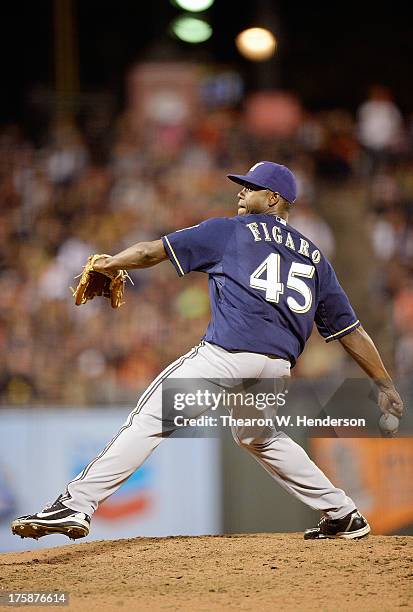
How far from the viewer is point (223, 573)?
13.8ft

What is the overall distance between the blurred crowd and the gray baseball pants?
2.92 m

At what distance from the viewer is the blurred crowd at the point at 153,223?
916 cm

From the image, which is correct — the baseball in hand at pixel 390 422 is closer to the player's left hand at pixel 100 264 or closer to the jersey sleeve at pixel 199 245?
the jersey sleeve at pixel 199 245

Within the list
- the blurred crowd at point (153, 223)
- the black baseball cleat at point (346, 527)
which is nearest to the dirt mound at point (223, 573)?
the black baseball cleat at point (346, 527)

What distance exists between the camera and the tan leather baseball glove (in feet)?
15.4

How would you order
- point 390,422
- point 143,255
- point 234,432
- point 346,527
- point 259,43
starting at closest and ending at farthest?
1. point 143,255
2. point 234,432
3. point 346,527
4. point 390,422
5. point 259,43

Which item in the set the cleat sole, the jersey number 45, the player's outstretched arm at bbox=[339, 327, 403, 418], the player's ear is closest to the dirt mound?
the cleat sole

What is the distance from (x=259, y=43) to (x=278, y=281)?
29.1 ft

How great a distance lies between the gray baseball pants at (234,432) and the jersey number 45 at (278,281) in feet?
0.98

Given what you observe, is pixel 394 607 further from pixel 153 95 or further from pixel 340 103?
pixel 340 103

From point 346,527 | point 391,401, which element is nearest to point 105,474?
point 346,527

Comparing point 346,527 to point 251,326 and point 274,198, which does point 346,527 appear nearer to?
point 251,326

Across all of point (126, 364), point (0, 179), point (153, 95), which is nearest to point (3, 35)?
point (153, 95)

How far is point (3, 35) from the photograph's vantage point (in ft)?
49.3
